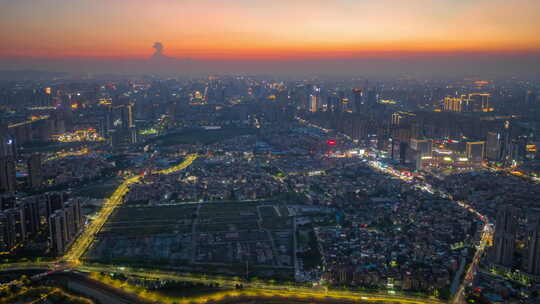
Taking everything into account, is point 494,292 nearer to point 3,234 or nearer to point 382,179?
point 382,179

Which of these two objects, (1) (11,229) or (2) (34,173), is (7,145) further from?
(1) (11,229)

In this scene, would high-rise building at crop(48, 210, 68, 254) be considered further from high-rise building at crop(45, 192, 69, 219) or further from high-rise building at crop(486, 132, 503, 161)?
high-rise building at crop(486, 132, 503, 161)

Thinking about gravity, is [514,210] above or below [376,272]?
above

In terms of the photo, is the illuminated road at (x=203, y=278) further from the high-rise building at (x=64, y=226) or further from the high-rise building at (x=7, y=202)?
the high-rise building at (x=7, y=202)

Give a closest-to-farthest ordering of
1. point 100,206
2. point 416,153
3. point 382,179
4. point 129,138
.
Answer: point 100,206 → point 382,179 → point 416,153 → point 129,138

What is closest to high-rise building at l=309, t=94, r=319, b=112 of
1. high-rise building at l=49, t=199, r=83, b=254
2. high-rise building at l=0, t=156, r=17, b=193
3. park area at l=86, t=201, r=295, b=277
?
park area at l=86, t=201, r=295, b=277

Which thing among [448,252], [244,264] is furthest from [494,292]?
[244,264]
